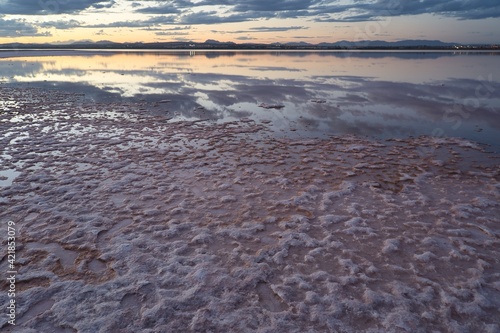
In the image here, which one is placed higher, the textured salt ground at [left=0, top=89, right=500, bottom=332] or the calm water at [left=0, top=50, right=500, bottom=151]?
the calm water at [left=0, top=50, right=500, bottom=151]

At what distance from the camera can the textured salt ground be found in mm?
4602

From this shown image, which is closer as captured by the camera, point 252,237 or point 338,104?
point 252,237

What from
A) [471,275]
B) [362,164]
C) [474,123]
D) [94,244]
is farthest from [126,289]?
[474,123]

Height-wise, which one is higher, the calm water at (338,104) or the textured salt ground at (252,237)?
the calm water at (338,104)

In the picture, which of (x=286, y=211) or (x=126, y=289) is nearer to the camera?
(x=126, y=289)

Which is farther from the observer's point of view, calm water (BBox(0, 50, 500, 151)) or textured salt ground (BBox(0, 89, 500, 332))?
calm water (BBox(0, 50, 500, 151))

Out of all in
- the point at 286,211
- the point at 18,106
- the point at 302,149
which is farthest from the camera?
the point at 18,106

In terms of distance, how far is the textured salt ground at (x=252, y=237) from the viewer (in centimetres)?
460

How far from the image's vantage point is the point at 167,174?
950cm

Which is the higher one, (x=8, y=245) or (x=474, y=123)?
(x=474, y=123)

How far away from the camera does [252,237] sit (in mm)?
6441

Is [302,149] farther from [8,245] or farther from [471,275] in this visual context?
[8,245]

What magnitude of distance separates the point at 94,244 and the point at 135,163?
14.7ft

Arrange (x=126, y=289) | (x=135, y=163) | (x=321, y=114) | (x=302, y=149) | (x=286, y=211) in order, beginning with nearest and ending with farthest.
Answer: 1. (x=126, y=289)
2. (x=286, y=211)
3. (x=135, y=163)
4. (x=302, y=149)
5. (x=321, y=114)
